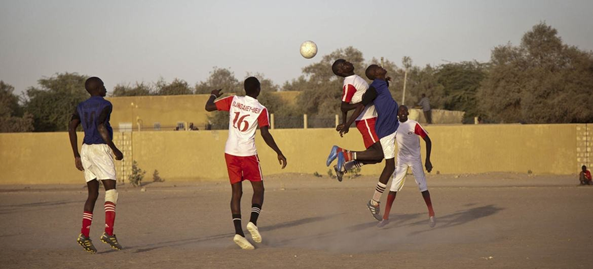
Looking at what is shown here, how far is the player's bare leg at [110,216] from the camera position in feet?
32.1

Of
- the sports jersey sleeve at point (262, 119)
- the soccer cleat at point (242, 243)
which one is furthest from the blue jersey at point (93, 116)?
the soccer cleat at point (242, 243)

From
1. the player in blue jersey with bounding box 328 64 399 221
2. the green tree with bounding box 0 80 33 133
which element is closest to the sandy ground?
the player in blue jersey with bounding box 328 64 399 221

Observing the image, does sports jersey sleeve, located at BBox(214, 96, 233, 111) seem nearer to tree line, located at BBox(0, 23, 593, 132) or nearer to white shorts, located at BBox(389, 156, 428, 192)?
white shorts, located at BBox(389, 156, 428, 192)

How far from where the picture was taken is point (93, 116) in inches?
387

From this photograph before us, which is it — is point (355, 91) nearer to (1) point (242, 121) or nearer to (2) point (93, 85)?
(1) point (242, 121)

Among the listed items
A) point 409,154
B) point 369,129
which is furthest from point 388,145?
point 409,154

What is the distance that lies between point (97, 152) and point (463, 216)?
23.7 feet

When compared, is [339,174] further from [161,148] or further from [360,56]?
[360,56]

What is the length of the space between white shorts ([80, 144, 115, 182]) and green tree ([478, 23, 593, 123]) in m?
30.3

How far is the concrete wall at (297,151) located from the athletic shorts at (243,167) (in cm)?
1647

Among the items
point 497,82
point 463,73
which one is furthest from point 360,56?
point 463,73

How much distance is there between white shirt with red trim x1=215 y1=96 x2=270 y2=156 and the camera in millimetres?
10078

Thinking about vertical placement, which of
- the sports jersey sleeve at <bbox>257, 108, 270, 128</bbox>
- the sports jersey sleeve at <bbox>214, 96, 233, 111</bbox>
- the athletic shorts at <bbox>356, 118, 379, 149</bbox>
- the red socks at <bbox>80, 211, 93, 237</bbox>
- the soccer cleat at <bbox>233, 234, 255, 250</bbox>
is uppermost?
the sports jersey sleeve at <bbox>214, 96, 233, 111</bbox>

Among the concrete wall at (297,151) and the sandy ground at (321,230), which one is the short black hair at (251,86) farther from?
the concrete wall at (297,151)
